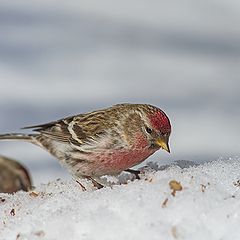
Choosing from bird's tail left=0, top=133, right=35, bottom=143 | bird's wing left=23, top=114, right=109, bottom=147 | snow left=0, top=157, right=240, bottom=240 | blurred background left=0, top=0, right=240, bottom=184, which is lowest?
blurred background left=0, top=0, right=240, bottom=184

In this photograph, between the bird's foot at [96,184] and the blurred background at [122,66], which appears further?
the blurred background at [122,66]

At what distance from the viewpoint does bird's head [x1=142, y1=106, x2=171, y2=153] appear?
Answer: 11.6ft

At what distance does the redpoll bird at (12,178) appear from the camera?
424cm

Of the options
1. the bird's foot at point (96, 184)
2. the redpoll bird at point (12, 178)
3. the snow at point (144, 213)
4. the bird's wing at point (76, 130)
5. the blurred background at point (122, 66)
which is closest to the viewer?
the snow at point (144, 213)

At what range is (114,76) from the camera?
6914 mm

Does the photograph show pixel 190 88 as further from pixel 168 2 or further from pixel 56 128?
pixel 56 128

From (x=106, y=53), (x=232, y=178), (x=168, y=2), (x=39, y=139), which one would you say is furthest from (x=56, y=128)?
(x=168, y=2)

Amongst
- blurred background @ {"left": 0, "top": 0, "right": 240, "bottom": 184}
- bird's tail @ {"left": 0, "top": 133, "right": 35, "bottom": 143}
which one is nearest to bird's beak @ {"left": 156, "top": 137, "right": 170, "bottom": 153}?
bird's tail @ {"left": 0, "top": 133, "right": 35, "bottom": 143}

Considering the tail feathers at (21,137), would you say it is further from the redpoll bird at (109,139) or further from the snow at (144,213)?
the snow at (144,213)

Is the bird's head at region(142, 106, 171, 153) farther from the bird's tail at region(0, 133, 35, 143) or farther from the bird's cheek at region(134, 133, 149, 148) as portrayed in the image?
the bird's tail at region(0, 133, 35, 143)

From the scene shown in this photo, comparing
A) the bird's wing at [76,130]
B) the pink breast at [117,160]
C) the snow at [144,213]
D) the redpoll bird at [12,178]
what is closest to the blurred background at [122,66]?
the redpoll bird at [12,178]

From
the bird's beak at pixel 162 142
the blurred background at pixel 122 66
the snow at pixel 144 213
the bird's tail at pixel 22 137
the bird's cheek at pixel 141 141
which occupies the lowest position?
the blurred background at pixel 122 66

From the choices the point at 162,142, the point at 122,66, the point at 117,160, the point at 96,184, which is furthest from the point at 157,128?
the point at 122,66

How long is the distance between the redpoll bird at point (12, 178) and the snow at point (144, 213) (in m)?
1.16
